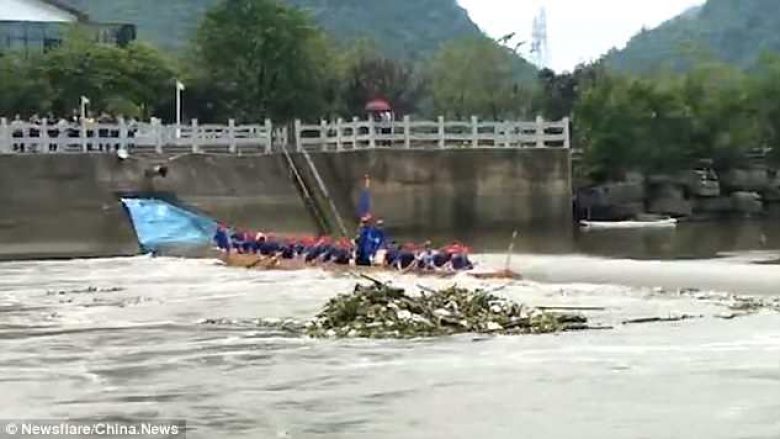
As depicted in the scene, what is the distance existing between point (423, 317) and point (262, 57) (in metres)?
44.1

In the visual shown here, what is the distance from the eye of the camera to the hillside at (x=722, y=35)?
417 feet

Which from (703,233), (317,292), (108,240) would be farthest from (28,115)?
(317,292)

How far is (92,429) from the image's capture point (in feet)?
34.8

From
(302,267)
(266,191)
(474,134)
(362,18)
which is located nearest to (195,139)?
(266,191)

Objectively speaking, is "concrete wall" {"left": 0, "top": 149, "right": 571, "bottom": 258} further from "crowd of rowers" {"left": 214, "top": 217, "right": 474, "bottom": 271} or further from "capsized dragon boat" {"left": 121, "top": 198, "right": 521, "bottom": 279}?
"crowd of rowers" {"left": 214, "top": 217, "right": 474, "bottom": 271}

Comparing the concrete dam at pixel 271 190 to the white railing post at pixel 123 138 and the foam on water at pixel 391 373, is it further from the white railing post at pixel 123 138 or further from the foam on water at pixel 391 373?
the foam on water at pixel 391 373

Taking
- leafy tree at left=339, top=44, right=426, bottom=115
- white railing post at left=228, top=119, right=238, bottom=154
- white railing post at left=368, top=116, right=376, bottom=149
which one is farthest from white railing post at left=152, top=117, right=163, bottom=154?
leafy tree at left=339, top=44, right=426, bottom=115

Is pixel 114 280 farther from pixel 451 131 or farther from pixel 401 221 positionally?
pixel 451 131

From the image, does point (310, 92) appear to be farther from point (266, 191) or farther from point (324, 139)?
point (266, 191)

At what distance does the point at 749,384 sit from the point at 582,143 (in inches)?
2150

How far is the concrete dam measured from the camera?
3506 cm

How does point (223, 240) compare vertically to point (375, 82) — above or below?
below

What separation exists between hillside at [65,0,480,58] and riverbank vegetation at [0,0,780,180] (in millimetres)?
47880

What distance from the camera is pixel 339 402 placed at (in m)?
11.9
